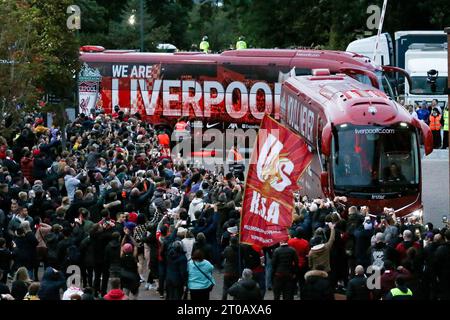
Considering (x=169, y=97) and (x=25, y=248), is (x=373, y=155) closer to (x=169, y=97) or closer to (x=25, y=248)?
(x=25, y=248)

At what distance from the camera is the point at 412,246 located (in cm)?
2069

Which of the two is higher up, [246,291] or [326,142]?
[326,142]

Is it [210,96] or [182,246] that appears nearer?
[182,246]

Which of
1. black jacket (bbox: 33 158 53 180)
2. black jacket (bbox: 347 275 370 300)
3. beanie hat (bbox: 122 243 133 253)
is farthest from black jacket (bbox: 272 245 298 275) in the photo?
black jacket (bbox: 33 158 53 180)

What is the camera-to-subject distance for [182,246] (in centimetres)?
2095

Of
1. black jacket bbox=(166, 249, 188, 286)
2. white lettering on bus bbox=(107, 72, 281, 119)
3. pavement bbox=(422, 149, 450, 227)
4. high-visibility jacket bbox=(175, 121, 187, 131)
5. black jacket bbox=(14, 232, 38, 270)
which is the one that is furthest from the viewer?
white lettering on bus bbox=(107, 72, 281, 119)

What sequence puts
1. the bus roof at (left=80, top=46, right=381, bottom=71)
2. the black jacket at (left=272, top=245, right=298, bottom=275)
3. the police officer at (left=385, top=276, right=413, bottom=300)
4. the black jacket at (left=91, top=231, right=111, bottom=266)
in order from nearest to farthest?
1. the police officer at (left=385, top=276, right=413, bottom=300)
2. the black jacket at (left=272, top=245, right=298, bottom=275)
3. the black jacket at (left=91, top=231, right=111, bottom=266)
4. the bus roof at (left=80, top=46, right=381, bottom=71)

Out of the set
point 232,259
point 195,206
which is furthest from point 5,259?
point 195,206

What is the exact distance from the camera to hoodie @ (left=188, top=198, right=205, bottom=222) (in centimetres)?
2467

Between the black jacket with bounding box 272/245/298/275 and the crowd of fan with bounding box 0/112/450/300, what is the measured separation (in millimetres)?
14

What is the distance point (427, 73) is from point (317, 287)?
101 feet

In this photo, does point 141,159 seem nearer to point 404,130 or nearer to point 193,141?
point 404,130

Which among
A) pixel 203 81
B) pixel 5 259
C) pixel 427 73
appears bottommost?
pixel 5 259

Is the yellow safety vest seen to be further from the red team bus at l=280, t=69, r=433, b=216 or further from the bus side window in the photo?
the bus side window
